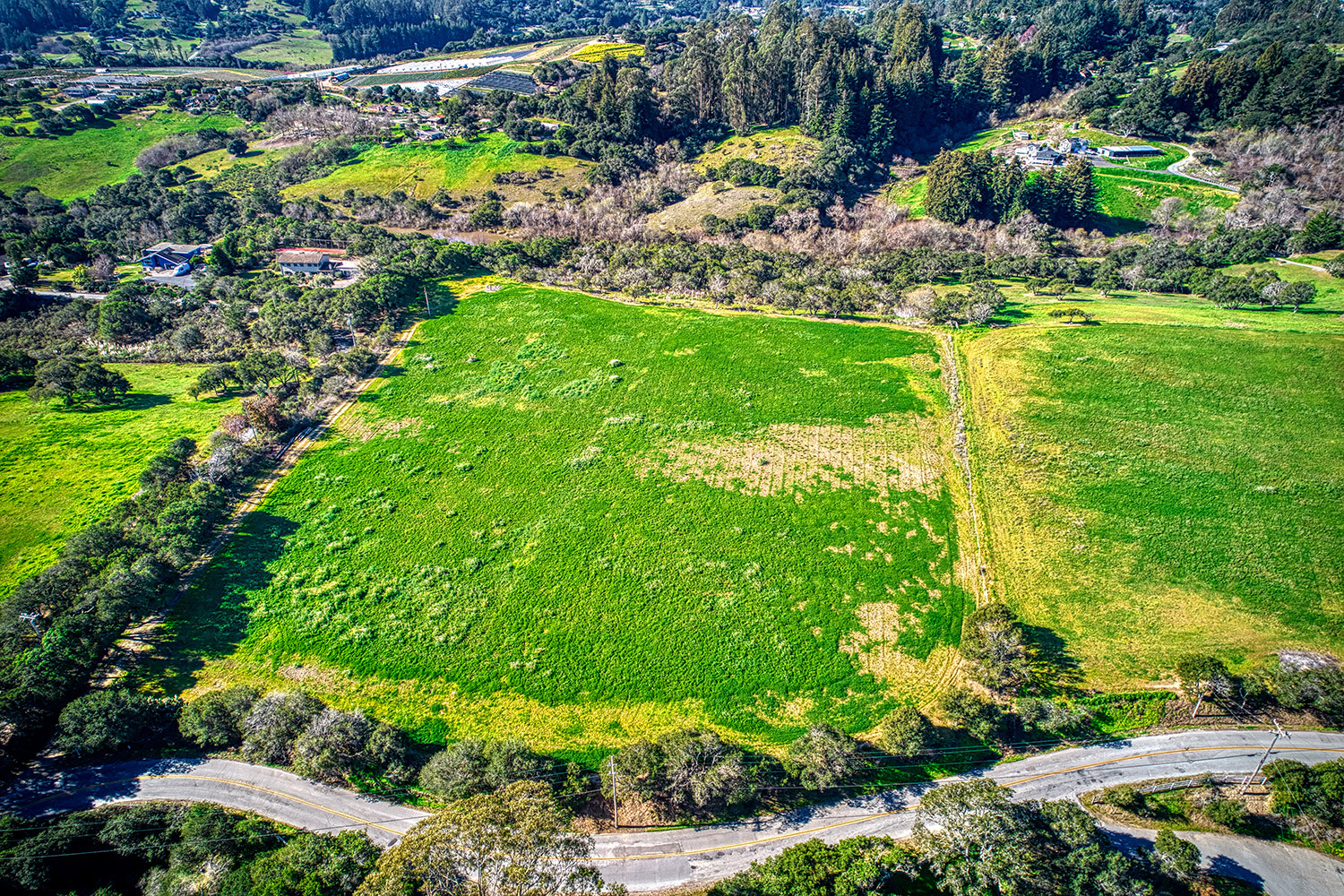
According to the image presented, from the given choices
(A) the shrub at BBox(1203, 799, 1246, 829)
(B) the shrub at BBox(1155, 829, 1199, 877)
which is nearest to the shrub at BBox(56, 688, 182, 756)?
(B) the shrub at BBox(1155, 829, 1199, 877)

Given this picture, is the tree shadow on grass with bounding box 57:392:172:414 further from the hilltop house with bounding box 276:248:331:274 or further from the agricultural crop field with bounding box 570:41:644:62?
the agricultural crop field with bounding box 570:41:644:62

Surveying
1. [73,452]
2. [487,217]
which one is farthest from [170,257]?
[73,452]

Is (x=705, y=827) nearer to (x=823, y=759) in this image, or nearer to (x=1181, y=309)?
(x=823, y=759)

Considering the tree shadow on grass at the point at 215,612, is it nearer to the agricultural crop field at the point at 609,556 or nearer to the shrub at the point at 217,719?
the agricultural crop field at the point at 609,556

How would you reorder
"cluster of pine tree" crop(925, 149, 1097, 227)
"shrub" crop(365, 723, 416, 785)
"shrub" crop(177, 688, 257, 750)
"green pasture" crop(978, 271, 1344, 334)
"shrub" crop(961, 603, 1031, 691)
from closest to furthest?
1. "shrub" crop(365, 723, 416, 785)
2. "shrub" crop(177, 688, 257, 750)
3. "shrub" crop(961, 603, 1031, 691)
4. "green pasture" crop(978, 271, 1344, 334)
5. "cluster of pine tree" crop(925, 149, 1097, 227)

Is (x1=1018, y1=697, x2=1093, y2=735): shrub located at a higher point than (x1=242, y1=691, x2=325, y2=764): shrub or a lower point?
lower
